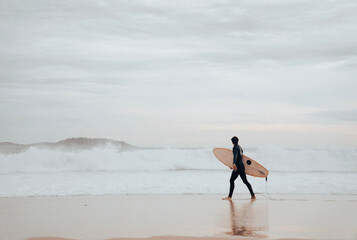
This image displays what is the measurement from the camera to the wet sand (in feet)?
22.6

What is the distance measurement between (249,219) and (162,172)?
10.9m

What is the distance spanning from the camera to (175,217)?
8.49m

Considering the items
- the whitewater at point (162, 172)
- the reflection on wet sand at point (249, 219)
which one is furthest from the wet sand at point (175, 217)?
the whitewater at point (162, 172)

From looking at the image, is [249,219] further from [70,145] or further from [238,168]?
[70,145]

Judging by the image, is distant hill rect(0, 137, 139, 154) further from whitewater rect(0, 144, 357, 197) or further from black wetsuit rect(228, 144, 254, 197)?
black wetsuit rect(228, 144, 254, 197)

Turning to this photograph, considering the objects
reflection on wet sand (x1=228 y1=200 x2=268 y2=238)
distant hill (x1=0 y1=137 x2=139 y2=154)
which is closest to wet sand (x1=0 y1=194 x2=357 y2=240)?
reflection on wet sand (x1=228 y1=200 x2=268 y2=238)

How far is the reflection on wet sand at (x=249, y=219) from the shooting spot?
22.9ft

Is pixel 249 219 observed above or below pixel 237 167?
below

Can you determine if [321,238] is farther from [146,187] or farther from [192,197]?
[146,187]

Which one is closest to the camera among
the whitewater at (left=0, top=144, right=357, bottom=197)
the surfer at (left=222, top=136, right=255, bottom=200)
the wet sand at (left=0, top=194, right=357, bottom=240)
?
the wet sand at (left=0, top=194, right=357, bottom=240)

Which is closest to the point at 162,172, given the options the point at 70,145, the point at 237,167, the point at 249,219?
the point at 237,167

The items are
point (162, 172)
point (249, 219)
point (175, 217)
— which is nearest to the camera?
point (249, 219)

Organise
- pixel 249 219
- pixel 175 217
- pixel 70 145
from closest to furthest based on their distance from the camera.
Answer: pixel 249 219 < pixel 175 217 < pixel 70 145

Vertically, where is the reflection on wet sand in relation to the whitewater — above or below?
below
